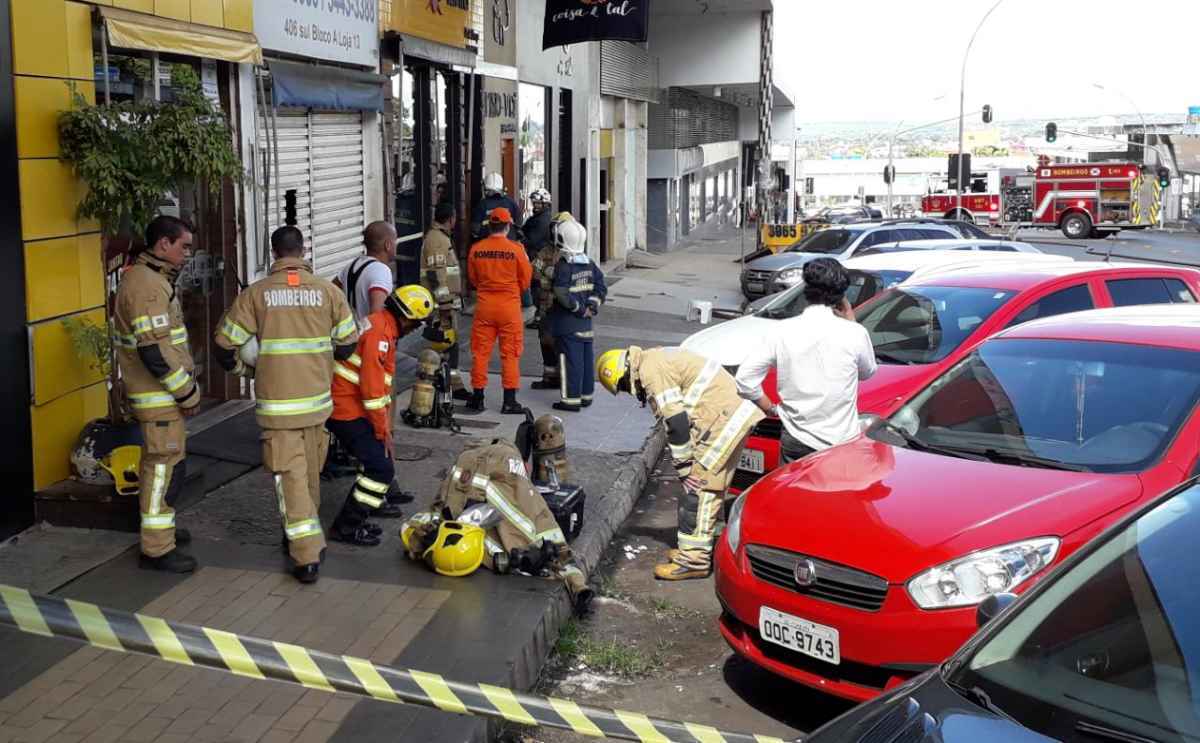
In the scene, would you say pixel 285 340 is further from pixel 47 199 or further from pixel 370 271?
pixel 370 271

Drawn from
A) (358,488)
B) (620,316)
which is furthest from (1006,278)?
(620,316)

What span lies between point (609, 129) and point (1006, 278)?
18941mm

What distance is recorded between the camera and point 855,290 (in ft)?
40.5

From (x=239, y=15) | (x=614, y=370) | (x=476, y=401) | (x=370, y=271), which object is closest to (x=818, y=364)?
(x=614, y=370)

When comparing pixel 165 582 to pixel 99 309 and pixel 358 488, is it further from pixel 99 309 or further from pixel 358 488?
pixel 99 309

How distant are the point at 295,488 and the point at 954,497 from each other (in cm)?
331

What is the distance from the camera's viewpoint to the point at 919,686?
3.25 meters

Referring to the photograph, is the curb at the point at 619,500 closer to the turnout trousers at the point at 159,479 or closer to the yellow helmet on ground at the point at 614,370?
the yellow helmet on ground at the point at 614,370

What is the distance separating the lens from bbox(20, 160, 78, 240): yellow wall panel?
287 inches

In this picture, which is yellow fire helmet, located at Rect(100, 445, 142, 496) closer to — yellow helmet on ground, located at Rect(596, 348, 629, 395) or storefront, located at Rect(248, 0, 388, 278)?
yellow helmet on ground, located at Rect(596, 348, 629, 395)

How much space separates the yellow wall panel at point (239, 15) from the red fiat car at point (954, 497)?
20.0 ft

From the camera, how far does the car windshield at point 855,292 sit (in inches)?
479

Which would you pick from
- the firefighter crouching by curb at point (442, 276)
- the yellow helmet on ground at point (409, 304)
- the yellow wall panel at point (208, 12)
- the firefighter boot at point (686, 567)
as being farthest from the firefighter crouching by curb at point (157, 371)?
the firefighter crouching by curb at point (442, 276)

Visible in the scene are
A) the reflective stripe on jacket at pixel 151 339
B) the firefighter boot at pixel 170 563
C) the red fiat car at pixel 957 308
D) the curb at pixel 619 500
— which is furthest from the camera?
the red fiat car at pixel 957 308
